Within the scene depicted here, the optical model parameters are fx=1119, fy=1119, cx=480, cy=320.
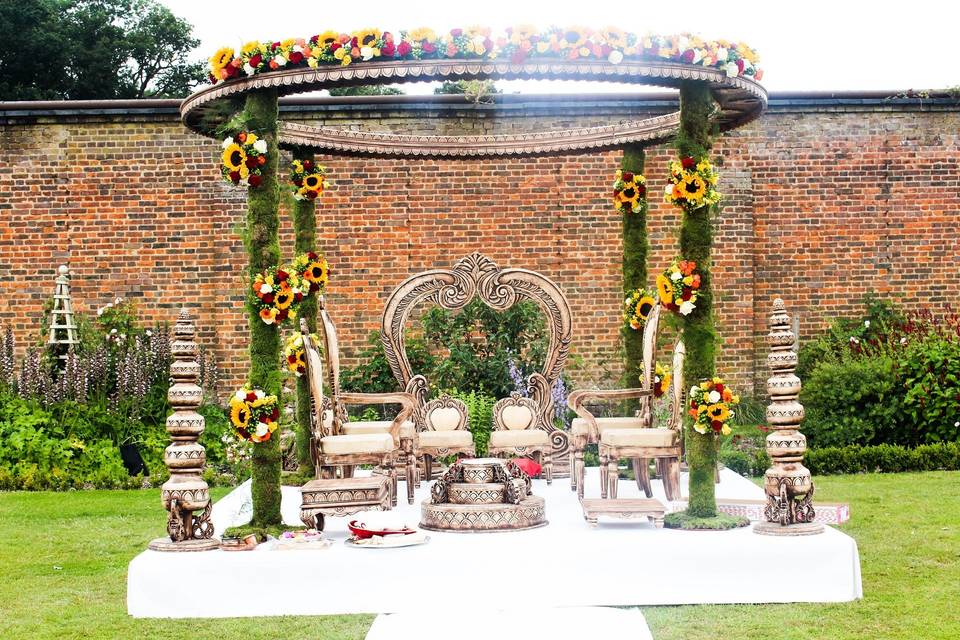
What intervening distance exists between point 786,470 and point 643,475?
5.80ft

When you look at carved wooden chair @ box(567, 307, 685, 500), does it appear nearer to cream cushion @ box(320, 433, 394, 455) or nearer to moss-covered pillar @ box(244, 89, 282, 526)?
cream cushion @ box(320, 433, 394, 455)

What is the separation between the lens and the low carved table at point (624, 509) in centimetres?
596

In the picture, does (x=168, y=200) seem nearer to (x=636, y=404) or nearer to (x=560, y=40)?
(x=636, y=404)

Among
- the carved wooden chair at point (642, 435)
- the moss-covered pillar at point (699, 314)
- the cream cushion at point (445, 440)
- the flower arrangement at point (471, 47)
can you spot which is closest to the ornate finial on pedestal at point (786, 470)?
the moss-covered pillar at point (699, 314)

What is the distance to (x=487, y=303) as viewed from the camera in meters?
8.45

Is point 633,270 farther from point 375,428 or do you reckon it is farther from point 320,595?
point 320,595

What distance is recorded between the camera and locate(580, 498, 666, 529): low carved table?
596cm

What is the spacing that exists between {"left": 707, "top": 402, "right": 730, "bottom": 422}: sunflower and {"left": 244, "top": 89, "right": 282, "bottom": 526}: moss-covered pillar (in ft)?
7.69

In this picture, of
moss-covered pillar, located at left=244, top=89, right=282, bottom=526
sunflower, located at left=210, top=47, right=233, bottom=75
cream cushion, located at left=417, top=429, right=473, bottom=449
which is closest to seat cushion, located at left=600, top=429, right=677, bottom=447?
cream cushion, located at left=417, top=429, right=473, bottom=449

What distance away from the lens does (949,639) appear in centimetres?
483

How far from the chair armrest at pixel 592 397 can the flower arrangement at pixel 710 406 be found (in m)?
1.41

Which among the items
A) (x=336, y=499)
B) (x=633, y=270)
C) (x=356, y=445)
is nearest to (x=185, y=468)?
(x=336, y=499)

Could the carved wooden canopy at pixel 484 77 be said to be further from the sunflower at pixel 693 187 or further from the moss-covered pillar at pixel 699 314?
the sunflower at pixel 693 187

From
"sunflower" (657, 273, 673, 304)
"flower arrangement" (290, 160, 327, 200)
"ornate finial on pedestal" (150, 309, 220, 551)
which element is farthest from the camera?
"flower arrangement" (290, 160, 327, 200)
